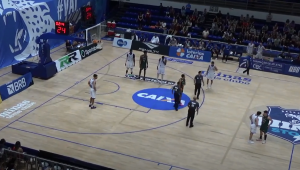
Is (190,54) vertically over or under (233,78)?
over

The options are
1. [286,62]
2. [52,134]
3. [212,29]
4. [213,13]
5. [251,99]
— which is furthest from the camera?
[213,13]

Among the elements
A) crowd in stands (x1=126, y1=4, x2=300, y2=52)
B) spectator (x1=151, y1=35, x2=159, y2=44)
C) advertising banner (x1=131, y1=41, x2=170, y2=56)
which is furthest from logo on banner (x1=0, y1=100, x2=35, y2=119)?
crowd in stands (x1=126, y1=4, x2=300, y2=52)

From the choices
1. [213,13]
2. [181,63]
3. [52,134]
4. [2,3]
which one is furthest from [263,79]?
[2,3]

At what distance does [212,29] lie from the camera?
3425 cm

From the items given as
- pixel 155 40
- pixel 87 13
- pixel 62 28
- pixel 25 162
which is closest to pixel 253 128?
pixel 25 162

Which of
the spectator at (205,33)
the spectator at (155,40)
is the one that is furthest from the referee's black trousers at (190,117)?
the spectator at (205,33)

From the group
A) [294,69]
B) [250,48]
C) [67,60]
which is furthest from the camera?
[250,48]

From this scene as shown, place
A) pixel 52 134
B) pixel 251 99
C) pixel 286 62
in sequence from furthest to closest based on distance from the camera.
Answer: pixel 286 62 → pixel 251 99 → pixel 52 134

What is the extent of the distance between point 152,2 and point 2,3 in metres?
15.5

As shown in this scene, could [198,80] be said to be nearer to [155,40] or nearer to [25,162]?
[25,162]

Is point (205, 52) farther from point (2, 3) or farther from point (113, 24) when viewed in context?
point (2, 3)

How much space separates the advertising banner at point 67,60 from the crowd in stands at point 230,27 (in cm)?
960

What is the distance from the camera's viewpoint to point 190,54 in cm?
3002

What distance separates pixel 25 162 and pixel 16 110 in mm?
7142
